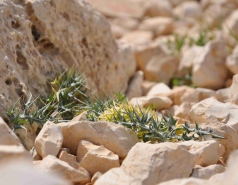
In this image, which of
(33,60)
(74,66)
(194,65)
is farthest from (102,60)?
(194,65)

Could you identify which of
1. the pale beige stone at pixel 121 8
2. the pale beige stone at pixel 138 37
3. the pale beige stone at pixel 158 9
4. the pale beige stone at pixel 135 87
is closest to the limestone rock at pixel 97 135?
the pale beige stone at pixel 135 87

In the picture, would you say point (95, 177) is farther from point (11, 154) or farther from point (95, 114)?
point (95, 114)

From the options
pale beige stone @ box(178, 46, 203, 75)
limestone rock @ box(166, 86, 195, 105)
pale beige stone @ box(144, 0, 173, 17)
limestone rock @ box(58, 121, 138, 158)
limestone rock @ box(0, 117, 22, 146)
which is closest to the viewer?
limestone rock @ box(0, 117, 22, 146)

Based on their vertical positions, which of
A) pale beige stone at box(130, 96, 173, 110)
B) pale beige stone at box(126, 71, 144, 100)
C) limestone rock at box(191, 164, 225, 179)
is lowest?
pale beige stone at box(126, 71, 144, 100)

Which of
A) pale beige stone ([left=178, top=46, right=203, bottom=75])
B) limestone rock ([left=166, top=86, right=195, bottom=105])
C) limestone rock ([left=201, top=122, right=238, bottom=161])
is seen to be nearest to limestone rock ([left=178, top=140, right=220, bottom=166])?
limestone rock ([left=201, top=122, right=238, bottom=161])

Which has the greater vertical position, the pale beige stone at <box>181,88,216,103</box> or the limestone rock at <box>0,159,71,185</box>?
the limestone rock at <box>0,159,71,185</box>

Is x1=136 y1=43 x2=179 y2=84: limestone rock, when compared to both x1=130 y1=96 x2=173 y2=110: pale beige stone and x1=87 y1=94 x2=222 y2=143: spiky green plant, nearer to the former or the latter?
x1=130 y1=96 x2=173 y2=110: pale beige stone

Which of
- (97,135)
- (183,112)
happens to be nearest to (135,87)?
(183,112)

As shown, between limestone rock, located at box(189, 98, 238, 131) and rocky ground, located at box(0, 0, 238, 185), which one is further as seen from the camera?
limestone rock, located at box(189, 98, 238, 131)
